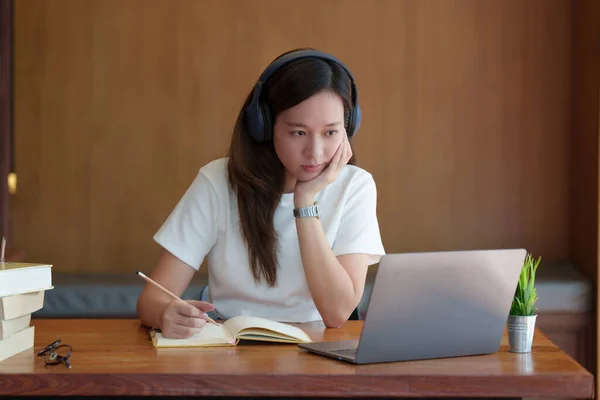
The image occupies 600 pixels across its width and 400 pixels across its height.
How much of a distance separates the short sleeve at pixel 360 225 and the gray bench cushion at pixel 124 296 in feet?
2.98

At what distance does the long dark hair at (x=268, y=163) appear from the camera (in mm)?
1790

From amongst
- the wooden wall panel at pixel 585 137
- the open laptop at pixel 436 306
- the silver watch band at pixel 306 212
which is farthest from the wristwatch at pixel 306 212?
the wooden wall panel at pixel 585 137

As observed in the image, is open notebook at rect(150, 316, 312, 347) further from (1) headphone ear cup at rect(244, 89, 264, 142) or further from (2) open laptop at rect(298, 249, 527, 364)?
(1) headphone ear cup at rect(244, 89, 264, 142)

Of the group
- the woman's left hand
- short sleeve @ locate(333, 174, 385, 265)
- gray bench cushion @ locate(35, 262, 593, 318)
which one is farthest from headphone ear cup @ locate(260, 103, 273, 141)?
gray bench cushion @ locate(35, 262, 593, 318)

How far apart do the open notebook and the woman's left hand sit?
1.26 feet

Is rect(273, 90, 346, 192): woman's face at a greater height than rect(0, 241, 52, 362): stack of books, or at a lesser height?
greater

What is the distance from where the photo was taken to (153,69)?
3252 mm

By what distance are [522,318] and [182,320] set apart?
59cm

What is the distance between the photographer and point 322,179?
1.81 meters

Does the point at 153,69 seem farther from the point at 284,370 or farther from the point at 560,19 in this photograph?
the point at 284,370

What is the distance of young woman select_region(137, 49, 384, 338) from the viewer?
1752mm

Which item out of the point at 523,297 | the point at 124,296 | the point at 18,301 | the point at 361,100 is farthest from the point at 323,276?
the point at 361,100

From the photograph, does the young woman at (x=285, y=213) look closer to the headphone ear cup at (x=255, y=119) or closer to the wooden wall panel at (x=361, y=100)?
the headphone ear cup at (x=255, y=119)

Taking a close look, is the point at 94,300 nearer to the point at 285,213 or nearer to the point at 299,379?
the point at 285,213
